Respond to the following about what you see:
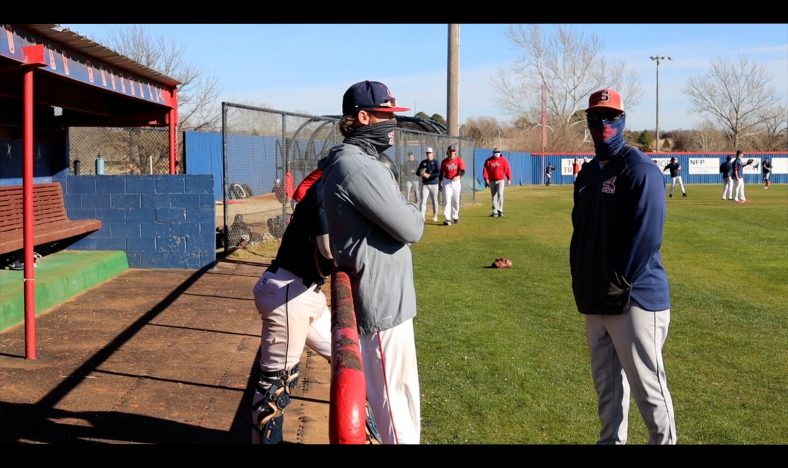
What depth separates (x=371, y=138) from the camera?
4.08 m

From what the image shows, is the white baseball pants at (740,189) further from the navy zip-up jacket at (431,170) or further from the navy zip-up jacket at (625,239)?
the navy zip-up jacket at (625,239)

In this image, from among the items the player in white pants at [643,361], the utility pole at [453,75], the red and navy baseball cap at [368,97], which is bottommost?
the player in white pants at [643,361]

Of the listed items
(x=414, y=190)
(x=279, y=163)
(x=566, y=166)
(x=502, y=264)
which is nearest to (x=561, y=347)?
(x=502, y=264)

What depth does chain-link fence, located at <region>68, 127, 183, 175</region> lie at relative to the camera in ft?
97.2

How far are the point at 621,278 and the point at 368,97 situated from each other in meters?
1.57

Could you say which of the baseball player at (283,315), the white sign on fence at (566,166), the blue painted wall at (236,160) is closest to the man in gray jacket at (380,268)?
the baseball player at (283,315)

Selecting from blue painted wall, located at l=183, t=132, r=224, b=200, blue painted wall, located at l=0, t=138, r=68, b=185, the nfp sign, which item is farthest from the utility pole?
the nfp sign

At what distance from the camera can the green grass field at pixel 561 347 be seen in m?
5.84

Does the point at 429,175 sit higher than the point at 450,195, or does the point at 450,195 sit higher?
the point at 429,175

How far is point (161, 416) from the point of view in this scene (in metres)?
6.04

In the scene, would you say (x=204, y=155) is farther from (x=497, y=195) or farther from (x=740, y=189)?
(x=740, y=189)

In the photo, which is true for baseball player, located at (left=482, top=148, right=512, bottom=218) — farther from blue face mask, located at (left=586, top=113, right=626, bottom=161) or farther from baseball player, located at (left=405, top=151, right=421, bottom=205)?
blue face mask, located at (left=586, top=113, right=626, bottom=161)

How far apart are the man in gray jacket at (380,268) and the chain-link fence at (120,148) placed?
26485 mm
